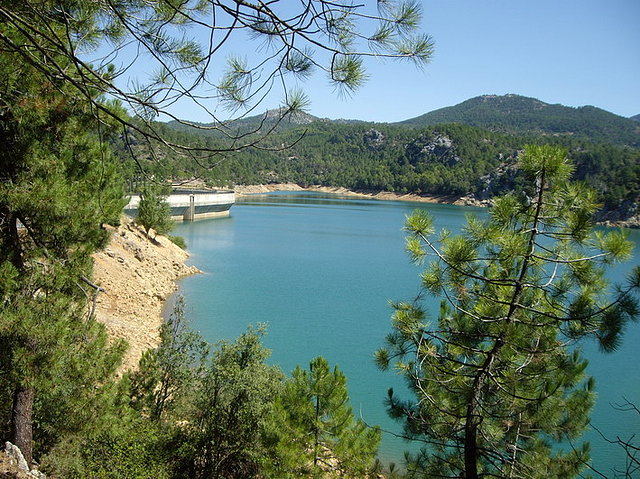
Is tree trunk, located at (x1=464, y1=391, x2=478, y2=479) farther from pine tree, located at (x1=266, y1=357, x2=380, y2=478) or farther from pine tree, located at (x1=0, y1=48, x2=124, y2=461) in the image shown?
pine tree, located at (x1=0, y1=48, x2=124, y2=461)

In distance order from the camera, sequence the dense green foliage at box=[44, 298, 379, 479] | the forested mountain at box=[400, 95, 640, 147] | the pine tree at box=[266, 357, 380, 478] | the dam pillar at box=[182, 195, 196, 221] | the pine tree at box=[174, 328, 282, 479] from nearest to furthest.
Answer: the dense green foliage at box=[44, 298, 379, 479], the pine tree at box=[266, 357, 380, 478], the pine tree at box=[174, 328, 282, 479], the dam pillar at box=[182, 195, 196, 221], the forested mountain at box=[400, 95, 640, 147]

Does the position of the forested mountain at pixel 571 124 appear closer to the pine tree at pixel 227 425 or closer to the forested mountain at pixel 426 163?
the forested mountain at pixel 426 163

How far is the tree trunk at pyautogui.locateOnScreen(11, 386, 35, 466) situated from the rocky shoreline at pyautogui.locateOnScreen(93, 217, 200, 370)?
4469 mm

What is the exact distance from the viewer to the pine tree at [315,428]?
21.4ft

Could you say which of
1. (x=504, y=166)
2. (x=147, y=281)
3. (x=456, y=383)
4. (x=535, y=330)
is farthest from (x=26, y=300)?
(x=504, y=166)

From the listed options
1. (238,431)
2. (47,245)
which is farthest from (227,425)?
(47,245)

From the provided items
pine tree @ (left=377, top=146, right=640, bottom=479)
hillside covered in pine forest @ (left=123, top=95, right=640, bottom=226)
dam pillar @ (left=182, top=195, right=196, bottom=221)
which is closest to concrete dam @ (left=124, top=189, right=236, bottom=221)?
dam pillar @ (left=182, top=195, right=196, bottom=221)

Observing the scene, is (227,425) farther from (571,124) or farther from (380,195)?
(571,124)

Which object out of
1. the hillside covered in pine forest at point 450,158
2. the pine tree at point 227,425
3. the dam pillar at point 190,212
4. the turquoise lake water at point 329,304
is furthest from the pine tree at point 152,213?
the hillside covered in pine forest at point 450,158

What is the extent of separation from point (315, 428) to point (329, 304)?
503 inches

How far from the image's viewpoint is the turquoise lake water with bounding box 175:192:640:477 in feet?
37.3

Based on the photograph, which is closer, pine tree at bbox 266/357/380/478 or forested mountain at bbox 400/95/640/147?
pine tree at bbox 266/357/380/478

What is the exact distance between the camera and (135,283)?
1764 cm

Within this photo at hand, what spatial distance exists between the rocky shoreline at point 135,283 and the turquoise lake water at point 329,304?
119 centimetres
